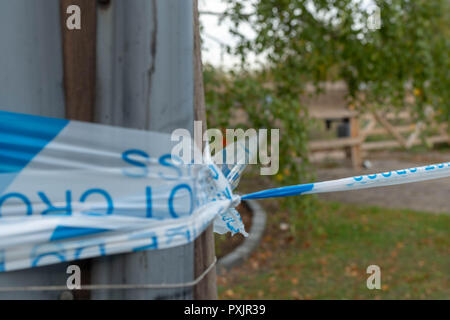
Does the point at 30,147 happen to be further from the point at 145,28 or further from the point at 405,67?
the point at 405,67

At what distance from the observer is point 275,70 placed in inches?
215

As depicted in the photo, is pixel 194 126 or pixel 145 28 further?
pixel 194 126

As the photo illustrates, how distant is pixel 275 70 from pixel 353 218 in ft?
9.34

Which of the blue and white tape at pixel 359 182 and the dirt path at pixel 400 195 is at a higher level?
the blue and white tape at pixel 359 182

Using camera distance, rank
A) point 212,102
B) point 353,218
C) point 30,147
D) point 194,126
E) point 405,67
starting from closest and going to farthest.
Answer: point 30,147 < point 194,126 < point 212,102 < point 405,67 < point 353,218

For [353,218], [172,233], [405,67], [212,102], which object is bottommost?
[353,218]

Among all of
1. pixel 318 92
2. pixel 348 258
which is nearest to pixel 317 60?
pixel 318 92

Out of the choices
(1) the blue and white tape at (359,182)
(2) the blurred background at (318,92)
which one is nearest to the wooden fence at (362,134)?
(2) the blurred background at (318,92)

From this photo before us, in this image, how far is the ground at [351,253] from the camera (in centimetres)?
487

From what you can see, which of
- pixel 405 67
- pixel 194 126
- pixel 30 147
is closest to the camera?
pixel 30 147

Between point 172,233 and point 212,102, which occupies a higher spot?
point 212,102

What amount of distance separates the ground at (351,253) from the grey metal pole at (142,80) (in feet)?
11.7

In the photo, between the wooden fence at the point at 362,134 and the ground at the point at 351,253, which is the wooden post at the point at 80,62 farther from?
the wooden fence at the point at 362,134
